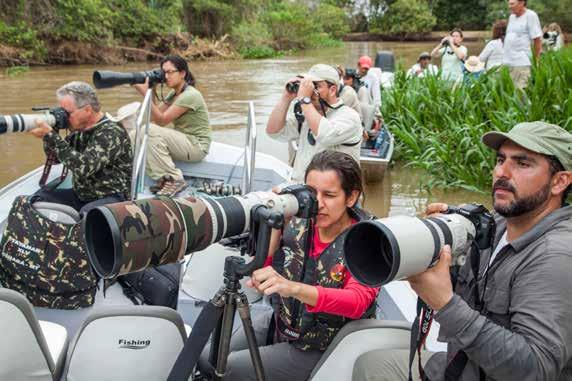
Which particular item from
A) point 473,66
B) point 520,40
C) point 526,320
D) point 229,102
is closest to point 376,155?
point 520,40

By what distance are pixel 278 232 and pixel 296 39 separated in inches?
Answer: 1131

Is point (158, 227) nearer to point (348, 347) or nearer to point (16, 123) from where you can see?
point (348, 347)

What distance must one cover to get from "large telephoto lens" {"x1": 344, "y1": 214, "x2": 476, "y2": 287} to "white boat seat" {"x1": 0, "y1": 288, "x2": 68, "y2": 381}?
854 millimetres

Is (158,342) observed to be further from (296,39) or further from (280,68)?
(296,39)

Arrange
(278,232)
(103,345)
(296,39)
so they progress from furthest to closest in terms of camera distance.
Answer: (296,39), (278,232), (103,345)

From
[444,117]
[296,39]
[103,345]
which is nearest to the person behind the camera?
[103,345]

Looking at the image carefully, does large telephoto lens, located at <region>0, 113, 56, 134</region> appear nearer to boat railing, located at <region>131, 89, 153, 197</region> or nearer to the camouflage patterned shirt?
the camouflage patterned shirt

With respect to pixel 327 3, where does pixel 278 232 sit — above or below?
below

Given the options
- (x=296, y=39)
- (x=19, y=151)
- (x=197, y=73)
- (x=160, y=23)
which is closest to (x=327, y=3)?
(x=296, y=39)

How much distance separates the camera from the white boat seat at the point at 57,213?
7.91 ft

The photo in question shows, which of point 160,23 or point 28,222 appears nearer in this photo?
point 28,222

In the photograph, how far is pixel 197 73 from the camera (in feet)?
59.4

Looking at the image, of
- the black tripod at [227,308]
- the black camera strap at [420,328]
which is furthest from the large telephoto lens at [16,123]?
the black camera strap at [420,328]

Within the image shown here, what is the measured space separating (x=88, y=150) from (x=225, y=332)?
67.1 inches
